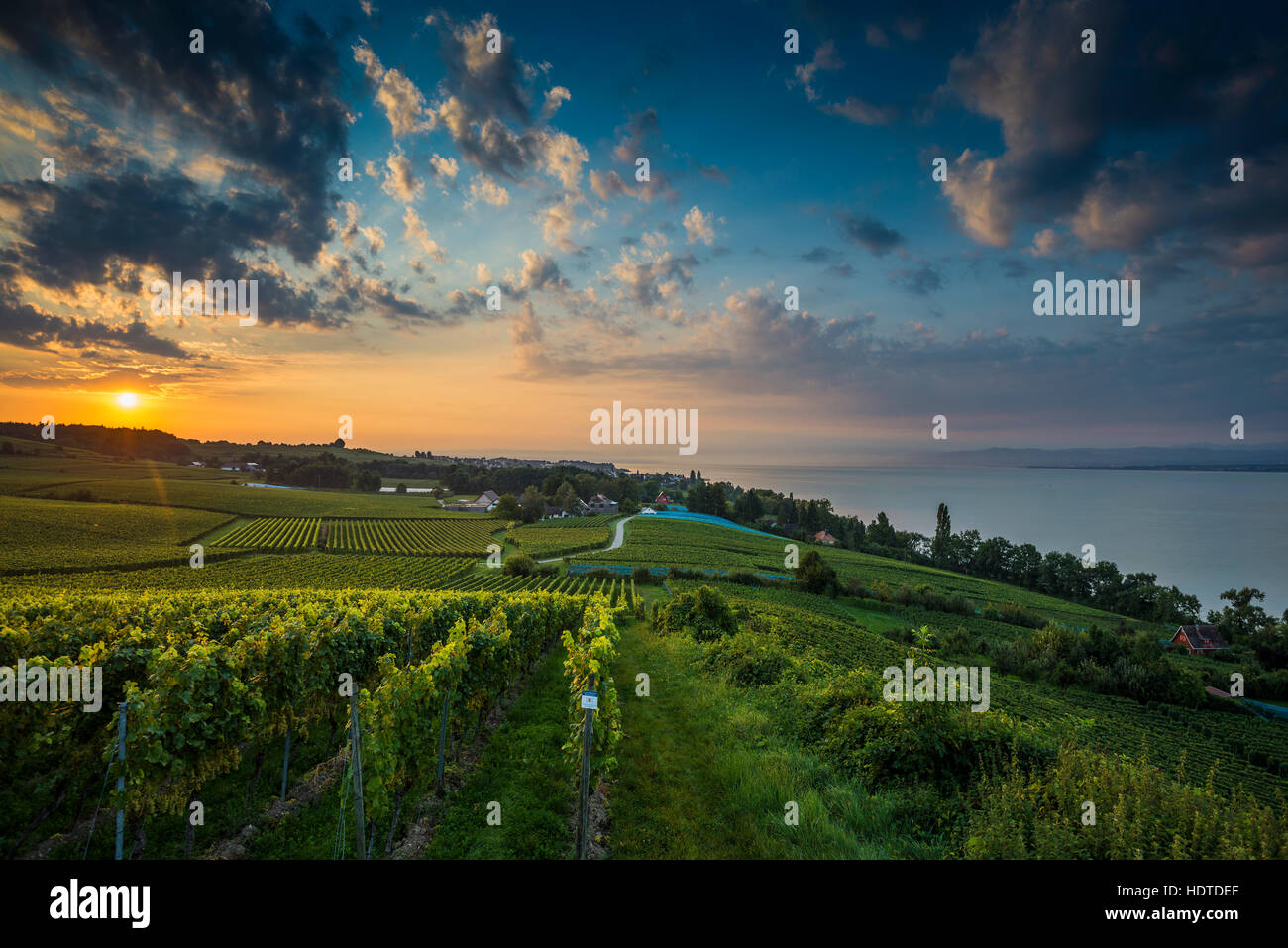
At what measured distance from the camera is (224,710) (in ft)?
23.1

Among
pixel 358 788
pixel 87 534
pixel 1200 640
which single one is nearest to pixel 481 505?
pixel 87 534

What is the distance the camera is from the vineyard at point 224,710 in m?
6.31

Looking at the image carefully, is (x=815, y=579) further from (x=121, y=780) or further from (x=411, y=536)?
(x=411, y=536)

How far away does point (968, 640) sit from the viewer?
4262cm

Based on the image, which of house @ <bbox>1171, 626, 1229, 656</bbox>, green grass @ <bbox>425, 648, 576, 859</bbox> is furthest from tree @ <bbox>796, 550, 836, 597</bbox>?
green grass @ <bbox>425, 648, 576, 859</bbox>

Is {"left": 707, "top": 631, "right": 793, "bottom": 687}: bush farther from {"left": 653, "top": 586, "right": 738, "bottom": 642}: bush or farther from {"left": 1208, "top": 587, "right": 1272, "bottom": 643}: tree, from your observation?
{"left": 1208, "top": 587, "right": 1272, "bottom": 643}: tree

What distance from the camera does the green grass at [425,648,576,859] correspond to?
6504 millimetres

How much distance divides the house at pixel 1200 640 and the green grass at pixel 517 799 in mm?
78397

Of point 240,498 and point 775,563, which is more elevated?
point 240,498

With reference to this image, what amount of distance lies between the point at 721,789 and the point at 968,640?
46067 mm

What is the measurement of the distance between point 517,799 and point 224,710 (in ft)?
15.5

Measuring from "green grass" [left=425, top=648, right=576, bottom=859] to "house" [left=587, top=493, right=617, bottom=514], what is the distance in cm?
11623
